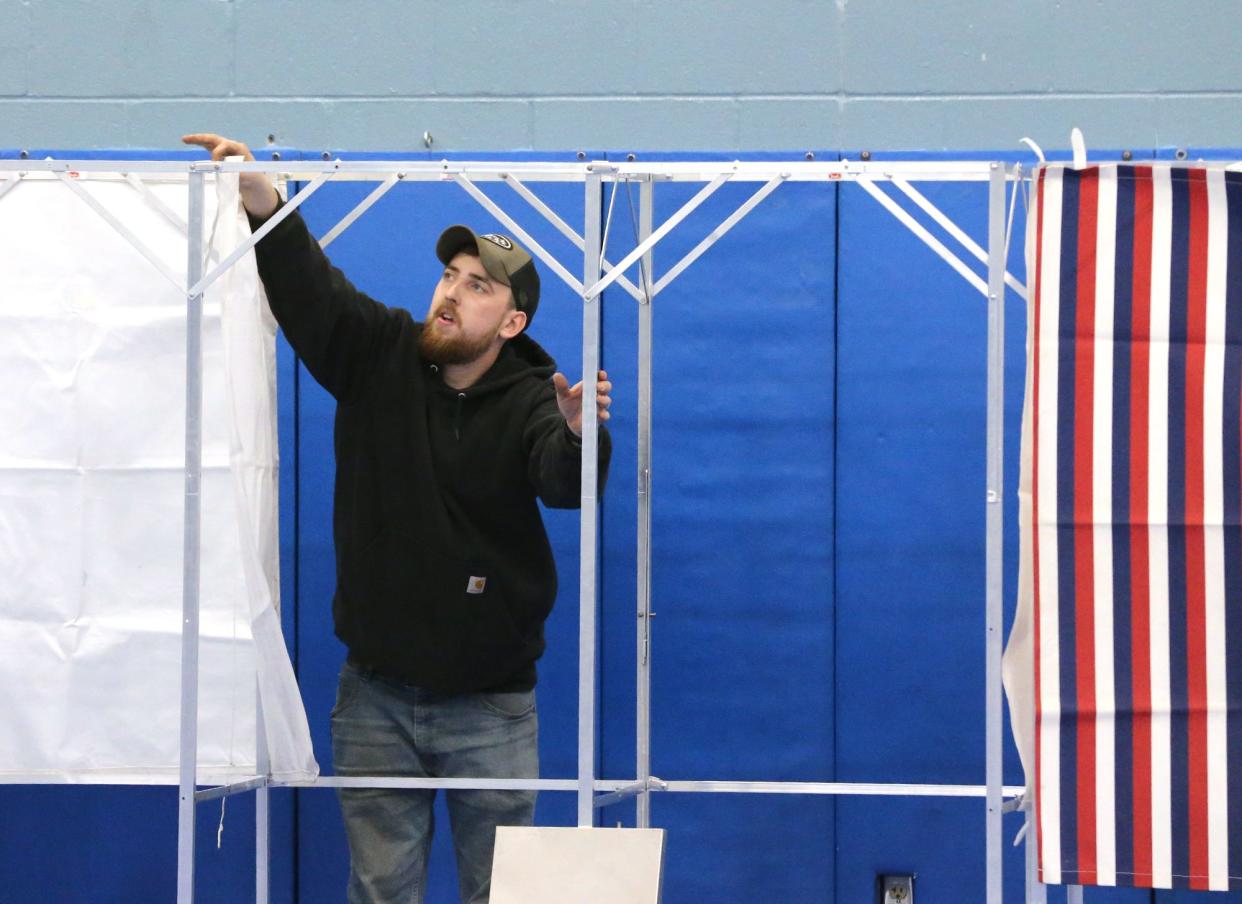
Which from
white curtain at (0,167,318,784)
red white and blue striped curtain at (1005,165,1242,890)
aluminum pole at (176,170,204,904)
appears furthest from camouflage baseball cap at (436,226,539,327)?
red white and blue striped curtain at (1005,165,1242,890)

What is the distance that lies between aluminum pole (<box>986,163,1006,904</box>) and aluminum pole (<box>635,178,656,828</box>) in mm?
1057

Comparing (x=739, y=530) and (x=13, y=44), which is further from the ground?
(x=13, y=44)

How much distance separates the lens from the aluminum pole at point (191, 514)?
12.8 ft

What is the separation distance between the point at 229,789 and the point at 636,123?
8.35 feet

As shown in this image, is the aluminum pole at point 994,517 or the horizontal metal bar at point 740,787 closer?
the aluminum pole at point 994,517

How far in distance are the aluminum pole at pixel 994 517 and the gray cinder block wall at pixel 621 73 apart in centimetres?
162

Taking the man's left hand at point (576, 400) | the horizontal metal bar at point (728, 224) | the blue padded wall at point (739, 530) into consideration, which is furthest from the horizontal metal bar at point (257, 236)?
the blue padded wall at point (739, 530)

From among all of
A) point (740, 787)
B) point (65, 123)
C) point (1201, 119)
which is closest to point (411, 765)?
point (740, 787)

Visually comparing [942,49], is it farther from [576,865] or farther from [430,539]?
[576,865]

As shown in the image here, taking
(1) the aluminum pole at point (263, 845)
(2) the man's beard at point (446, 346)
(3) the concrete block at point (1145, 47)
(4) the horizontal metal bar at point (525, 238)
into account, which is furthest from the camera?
(3) the concrete block at point (1145, 47)

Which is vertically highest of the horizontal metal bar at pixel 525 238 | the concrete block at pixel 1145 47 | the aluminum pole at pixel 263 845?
the concrete block at pixel 1145 47

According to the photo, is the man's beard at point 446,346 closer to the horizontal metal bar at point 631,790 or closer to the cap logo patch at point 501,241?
the cap logo patch at point 501,241

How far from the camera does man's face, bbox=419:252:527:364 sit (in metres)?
4.12

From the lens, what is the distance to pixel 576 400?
153 inches
